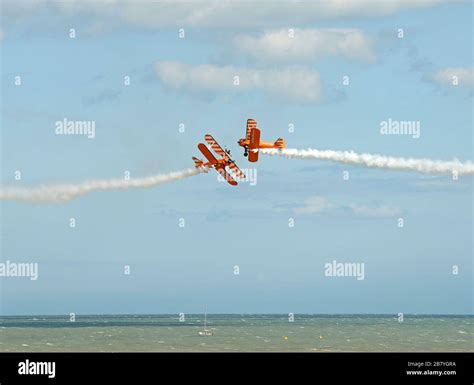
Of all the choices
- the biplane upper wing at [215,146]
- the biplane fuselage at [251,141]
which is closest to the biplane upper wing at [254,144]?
the biplane fuselage at [251,141]

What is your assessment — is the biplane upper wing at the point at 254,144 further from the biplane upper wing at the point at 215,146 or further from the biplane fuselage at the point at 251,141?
the biplane upper wing at the point at 215,146

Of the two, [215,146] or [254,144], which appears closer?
[254,144]

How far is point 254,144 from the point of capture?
75312 mm

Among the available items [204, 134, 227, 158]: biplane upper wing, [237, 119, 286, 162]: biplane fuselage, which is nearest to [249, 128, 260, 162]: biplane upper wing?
[237, 119, 286, 162]: biplane fuselage

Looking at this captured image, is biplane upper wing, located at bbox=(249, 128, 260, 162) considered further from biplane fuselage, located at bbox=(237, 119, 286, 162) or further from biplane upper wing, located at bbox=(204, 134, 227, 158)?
biplane upper wing, located at bbox=(204, 134, 227, 158)

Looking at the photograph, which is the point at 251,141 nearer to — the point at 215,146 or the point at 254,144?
the point at 254,144

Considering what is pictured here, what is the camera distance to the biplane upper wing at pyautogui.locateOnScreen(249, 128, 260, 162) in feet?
246

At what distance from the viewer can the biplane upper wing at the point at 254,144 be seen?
75.1m

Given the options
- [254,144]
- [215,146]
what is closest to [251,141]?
[254,144]
